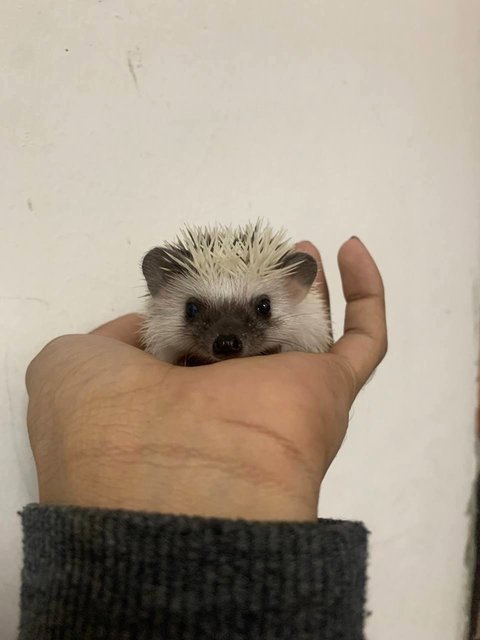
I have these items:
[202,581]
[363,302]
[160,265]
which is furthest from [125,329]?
[202,581]

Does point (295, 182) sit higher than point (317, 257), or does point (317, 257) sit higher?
point (295, 182)

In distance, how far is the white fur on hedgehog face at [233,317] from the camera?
3.78 feet

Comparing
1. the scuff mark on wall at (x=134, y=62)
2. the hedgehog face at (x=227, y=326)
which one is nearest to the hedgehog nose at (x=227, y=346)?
the hedgehog face at (x=227, y=326)

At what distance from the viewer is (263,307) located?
119cm

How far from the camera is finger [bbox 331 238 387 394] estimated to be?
1165 mm

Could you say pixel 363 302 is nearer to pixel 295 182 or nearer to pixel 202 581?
pixel 295 182

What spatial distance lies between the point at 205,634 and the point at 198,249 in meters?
0.74

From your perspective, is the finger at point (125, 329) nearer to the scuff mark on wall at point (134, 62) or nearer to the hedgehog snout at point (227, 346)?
the hedgehog snout at point (227, 346)

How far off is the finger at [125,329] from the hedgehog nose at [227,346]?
29cm

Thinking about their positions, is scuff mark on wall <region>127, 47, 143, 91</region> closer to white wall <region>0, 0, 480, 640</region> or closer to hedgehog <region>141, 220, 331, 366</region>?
white wall <region>0, 0, 480, 640</region>

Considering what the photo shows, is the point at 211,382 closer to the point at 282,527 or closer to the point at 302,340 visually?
the point at 282,527

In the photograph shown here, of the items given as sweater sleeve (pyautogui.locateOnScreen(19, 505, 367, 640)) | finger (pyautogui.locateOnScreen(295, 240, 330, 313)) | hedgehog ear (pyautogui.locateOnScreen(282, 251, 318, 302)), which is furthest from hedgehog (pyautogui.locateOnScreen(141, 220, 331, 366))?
sweater sleeve (pyautogui.locateOnScreen(19, 505, 367, 640))

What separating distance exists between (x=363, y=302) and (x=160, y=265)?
1.51 feet

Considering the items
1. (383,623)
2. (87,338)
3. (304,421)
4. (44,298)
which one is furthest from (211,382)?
(383,623)
